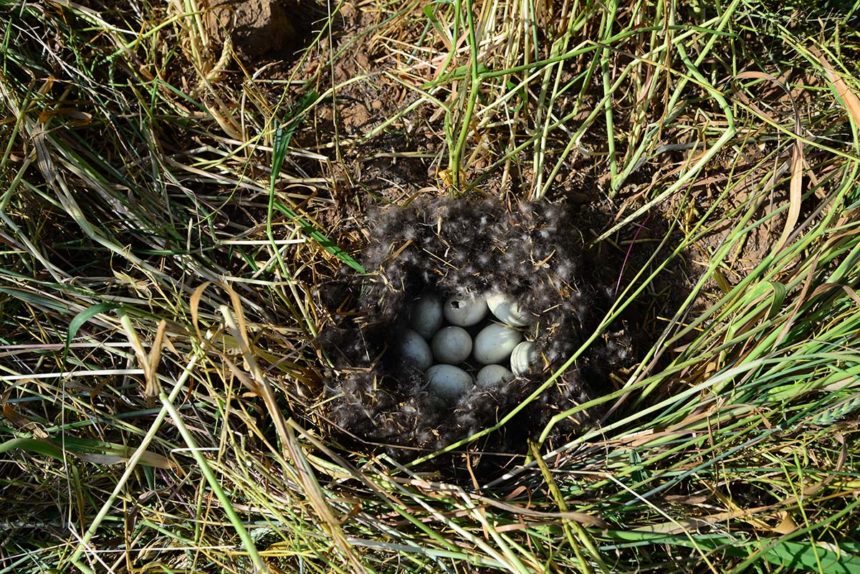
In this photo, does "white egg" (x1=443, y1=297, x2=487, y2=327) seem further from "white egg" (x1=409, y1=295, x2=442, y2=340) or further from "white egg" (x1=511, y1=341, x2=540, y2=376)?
"white egg" (x1=511, y1=341, x2=540, y2=376)

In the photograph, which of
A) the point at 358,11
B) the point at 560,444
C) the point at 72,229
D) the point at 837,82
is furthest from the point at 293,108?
the point at 837,82

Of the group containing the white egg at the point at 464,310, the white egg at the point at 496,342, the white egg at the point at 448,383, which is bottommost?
the white egg at the point at 448,383

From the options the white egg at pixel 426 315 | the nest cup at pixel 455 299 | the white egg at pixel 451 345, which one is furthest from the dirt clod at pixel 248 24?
the white egg at pixel 451 345

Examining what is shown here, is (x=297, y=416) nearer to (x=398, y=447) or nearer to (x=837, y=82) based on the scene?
(x=398, y=447)

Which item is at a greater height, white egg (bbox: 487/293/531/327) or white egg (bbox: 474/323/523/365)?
Answer: white egg (bbox: 487/293/531/327)

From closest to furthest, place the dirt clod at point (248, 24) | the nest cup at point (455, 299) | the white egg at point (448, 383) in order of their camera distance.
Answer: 1. the nest cup at point (455, 299)
2. the white egg at point (448, 383)
3. the dirt clod at point (248, 24)

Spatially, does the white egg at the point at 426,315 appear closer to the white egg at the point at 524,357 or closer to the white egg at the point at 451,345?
the white egg at the point at 451,345

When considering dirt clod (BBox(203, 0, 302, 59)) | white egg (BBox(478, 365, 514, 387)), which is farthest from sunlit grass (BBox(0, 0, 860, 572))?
white egg (BBox(478, 365, 514, 387))
